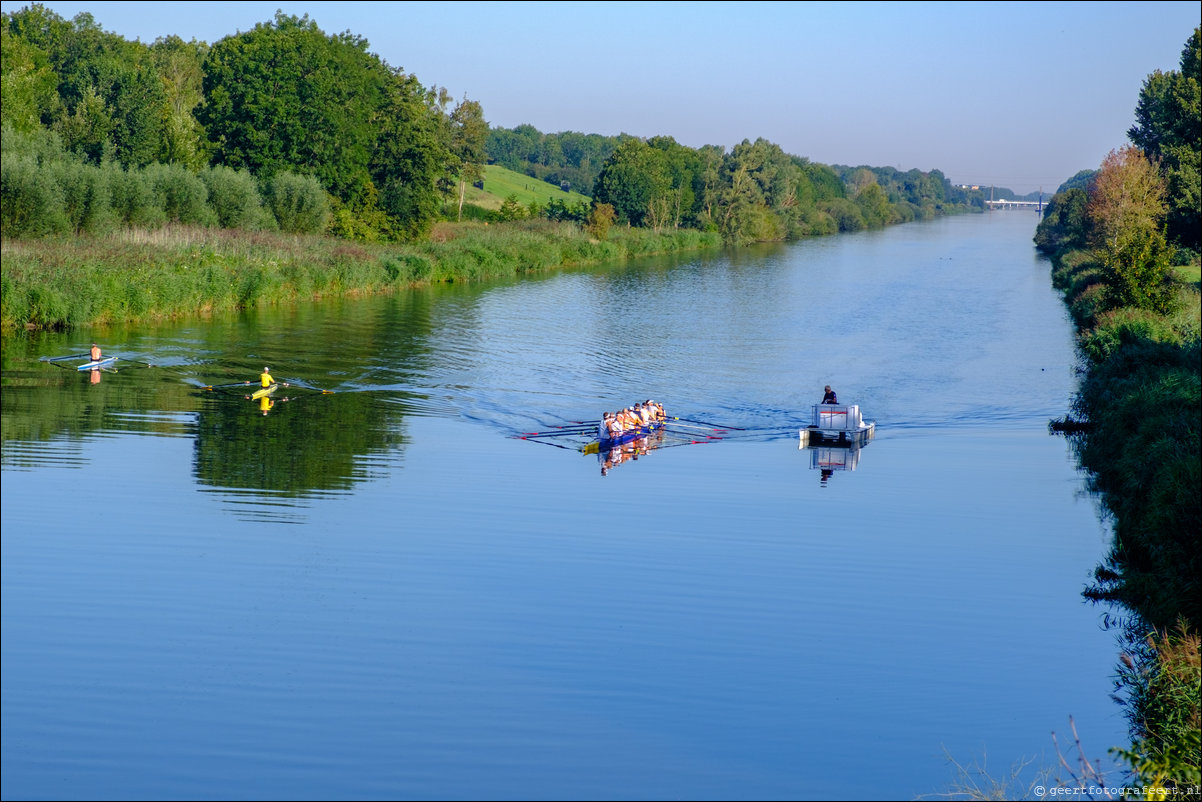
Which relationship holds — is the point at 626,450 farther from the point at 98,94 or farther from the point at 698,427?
the point at 98,94

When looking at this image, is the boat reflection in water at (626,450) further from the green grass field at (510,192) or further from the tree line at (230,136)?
the green grass field at (510,192)

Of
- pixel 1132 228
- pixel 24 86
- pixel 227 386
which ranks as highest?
pixel 24 86

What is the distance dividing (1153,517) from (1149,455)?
2.95m

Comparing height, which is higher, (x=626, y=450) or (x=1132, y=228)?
(x=1132, y=228)

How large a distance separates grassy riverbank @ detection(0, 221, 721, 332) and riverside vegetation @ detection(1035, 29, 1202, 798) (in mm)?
29346

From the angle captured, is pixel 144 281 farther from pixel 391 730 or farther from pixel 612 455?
pixel 391 730

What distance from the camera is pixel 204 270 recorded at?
146ft

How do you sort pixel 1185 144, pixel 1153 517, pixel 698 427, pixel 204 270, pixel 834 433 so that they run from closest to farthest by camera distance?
1. pixel 1153 517
2. pixel 834 433
3. pixel 698 427
4. pixel 204 270
5. pixel 1185 144

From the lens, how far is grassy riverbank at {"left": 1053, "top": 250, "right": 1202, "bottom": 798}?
1114 centimetres

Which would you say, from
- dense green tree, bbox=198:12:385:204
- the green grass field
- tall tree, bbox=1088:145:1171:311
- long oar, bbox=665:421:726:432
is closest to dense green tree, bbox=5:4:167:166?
dense green tree, bbox=198:12:385:204

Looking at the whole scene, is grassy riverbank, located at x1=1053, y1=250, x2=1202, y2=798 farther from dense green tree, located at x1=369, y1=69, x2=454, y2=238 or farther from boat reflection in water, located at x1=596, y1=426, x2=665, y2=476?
dense green tree, located at x1=369, y1=69, x2=454, y2=238

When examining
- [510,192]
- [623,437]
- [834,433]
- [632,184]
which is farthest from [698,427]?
[510,192]

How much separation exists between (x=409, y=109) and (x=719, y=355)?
40.2m

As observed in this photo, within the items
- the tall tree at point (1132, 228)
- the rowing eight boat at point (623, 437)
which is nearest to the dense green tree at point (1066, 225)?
the tall tree at point (1132, 228)
